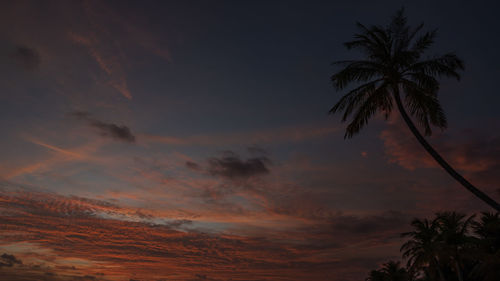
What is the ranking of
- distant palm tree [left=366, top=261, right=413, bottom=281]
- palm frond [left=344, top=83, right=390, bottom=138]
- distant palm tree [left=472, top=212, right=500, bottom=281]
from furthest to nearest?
distant palm tree [left=366, top=261, right=413, bottom=281] → distant palm tree [left=472, top=212, right=500, bottom=281] → palm frond [left=344, top=83, right=390, bottom=138]

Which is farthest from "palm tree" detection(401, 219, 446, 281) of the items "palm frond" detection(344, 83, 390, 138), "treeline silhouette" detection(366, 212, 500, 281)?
"palm frond" detection(344, 83, 390, 138)

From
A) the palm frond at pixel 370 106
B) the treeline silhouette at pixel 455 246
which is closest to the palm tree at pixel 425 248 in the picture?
the treeline silhouette at pixel 455 246

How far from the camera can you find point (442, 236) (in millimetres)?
35469

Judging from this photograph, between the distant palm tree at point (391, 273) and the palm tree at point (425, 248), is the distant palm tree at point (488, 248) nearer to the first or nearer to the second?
the palm tree at point (425, 248)

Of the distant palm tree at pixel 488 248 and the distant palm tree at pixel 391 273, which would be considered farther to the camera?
the distant palm tree at pixel 391 273

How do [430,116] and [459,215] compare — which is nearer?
[430,116]

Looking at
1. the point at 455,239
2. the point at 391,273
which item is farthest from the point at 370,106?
the point at 391,273

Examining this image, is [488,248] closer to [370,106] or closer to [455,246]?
[455,246]

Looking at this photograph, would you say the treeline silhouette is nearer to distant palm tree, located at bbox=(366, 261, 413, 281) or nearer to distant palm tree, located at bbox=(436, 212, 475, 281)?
distant palm tree, located at bbox=(436, 212, 475, 281)

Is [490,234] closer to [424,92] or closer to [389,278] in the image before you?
[424,92]

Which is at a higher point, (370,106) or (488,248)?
(370,106)

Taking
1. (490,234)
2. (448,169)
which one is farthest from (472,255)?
(448,169)

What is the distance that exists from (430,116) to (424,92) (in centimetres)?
144

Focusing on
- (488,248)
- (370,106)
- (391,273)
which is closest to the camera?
(370,106)
